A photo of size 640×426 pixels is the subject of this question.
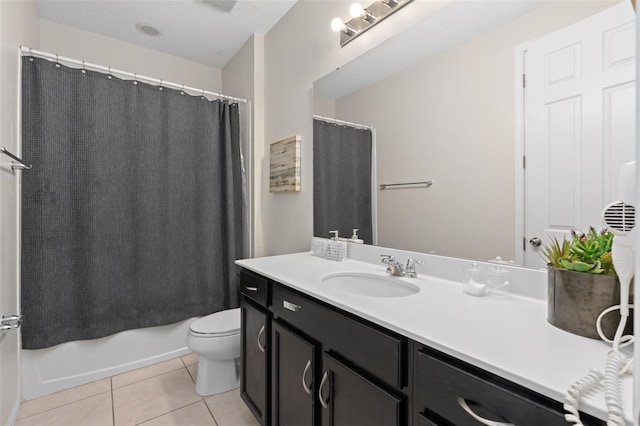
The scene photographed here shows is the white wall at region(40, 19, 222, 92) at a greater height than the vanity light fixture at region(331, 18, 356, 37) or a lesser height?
greater

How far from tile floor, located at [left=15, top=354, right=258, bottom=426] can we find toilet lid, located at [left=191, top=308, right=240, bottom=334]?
41cm

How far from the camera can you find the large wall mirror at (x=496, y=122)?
894 mm

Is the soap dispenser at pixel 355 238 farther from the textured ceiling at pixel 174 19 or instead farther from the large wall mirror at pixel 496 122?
the textured ceiling at pixel 174 19

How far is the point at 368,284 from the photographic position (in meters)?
1.43

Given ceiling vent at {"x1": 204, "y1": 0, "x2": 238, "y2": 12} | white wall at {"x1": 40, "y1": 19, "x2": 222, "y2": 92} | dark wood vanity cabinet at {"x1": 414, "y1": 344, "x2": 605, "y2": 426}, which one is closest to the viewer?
dark wood vanity cabinet at {"x1": 414, "y1": 344, "x2": 605, "y2": 426}

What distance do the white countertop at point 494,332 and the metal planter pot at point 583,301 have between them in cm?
3

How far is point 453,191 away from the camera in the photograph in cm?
127

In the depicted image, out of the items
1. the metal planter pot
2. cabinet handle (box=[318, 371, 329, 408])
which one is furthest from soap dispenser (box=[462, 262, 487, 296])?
cabinet handle (box=[318, 371, 329, 408])

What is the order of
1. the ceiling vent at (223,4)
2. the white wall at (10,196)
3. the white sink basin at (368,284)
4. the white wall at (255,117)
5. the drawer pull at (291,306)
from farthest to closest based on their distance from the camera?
the white wall at (255,117), the ceiling vent at (223,4), the white wall at (10,196), the white sink basin at (368,284), the drawer pull at (291,306)

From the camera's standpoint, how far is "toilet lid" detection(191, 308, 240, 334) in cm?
185

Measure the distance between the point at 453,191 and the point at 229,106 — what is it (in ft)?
6.47

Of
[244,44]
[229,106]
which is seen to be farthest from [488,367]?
[244,44]

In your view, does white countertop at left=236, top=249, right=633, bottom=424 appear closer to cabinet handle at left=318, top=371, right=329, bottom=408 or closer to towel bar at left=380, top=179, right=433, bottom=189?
cabinet handle at left=318, top=371, right=329, bottom=408

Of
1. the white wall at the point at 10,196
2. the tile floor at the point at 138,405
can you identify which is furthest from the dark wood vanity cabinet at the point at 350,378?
the white wall at the point at 10,196
